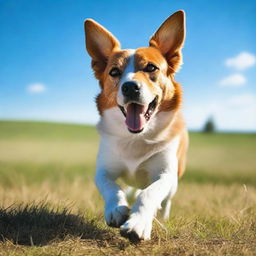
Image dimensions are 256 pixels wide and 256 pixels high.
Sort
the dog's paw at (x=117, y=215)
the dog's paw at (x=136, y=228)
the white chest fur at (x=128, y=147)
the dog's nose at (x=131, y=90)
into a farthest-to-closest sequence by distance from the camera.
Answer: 1. the white chest fur at (x=128, y=147)
2. the dog's nose at (x=131, y=90)
3. the dog's paw at (x=117, y=215)
4. the dog's paw at (x=136, y=228)

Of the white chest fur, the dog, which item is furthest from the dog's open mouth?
the white chest fur

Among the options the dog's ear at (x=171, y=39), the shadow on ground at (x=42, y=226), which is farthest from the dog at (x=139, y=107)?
the shadow on ground at (x=42, y=226)

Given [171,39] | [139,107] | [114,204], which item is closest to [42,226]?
[114,204]

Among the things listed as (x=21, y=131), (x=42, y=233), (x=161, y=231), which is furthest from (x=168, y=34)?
(x=21, y=131)

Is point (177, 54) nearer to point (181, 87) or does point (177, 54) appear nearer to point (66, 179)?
point (181, 87)

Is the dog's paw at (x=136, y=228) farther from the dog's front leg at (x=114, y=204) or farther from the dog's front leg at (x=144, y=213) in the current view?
the dog's front leg at (x=114, y=204)

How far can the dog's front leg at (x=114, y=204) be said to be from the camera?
3396mm

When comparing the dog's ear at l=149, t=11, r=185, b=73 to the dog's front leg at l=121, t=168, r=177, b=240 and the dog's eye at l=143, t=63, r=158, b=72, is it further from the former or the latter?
the dog's front leg at l=121, t=168, r=177, b=240

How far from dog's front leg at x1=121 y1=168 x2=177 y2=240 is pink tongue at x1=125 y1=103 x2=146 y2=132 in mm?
624

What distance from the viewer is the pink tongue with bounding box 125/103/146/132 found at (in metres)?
4.27

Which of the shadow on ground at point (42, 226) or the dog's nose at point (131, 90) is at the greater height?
the dog's nose at point (131, 90)

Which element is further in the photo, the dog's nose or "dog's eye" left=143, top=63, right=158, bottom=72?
"dog's eye" left=143, top=63, right=158, bottom=72

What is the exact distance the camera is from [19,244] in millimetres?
3336

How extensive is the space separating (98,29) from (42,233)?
2558 millimetres
